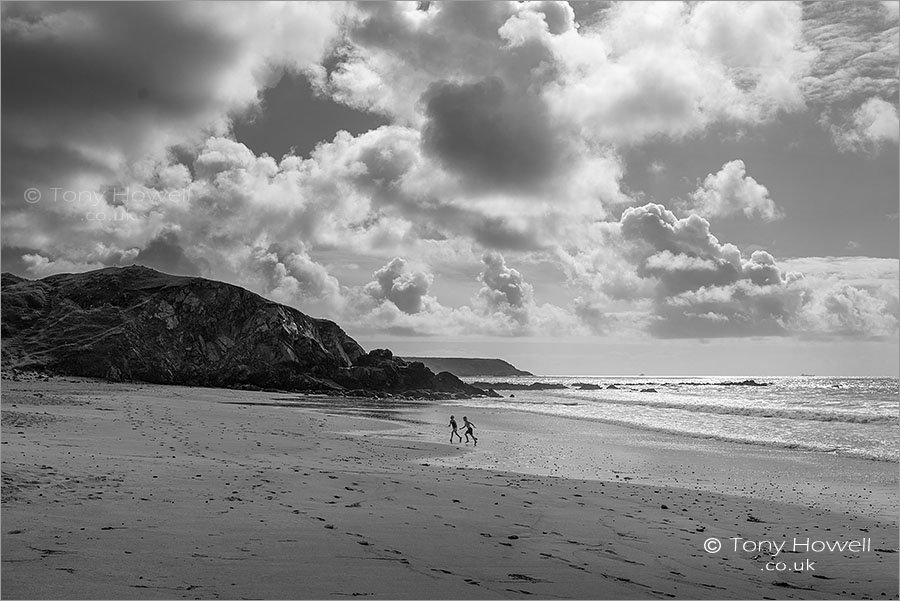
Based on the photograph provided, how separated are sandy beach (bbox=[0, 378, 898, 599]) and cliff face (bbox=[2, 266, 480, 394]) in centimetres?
4900

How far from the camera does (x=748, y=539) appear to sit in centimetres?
1039

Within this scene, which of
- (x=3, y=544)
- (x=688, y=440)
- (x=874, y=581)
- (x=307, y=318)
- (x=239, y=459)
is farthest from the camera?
(x=307, y=318)

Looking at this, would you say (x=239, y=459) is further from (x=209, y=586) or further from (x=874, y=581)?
(x=874, y=581)

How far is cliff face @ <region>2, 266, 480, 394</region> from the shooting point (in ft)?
203

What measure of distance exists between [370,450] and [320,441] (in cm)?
265

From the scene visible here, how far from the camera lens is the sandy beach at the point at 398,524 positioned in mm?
6496

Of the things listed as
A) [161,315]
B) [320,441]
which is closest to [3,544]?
[320,441]
